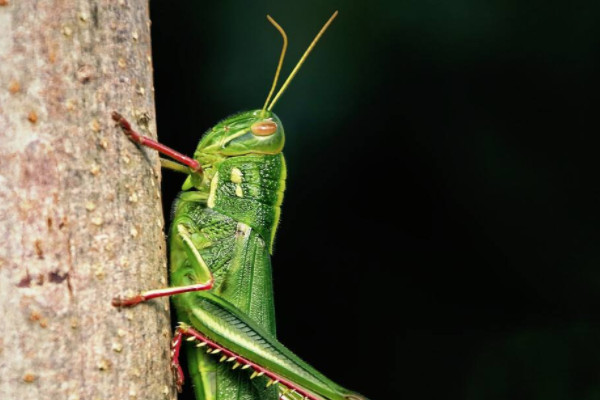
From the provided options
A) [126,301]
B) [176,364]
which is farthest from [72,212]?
[176,364]

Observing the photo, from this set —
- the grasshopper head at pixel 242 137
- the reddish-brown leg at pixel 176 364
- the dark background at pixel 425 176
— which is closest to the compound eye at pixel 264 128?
the grasshopper head at pixel 242 137

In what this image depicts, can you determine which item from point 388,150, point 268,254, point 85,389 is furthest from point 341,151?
point 85,389

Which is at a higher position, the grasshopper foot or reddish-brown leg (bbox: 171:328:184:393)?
the grasshopper foot

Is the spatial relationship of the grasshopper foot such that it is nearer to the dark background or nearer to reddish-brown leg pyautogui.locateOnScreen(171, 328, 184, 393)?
reddish-brown leg pyautogui.locateOnScreen(171, 328, 184, 393)

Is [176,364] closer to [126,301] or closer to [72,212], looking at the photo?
[126,301]

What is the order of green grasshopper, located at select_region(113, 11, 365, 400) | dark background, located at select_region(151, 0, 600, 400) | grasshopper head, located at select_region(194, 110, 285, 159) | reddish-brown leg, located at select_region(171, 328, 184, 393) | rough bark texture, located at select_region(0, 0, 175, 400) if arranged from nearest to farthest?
rough bark texture, located at select_region(0, 0, 175, 400) → reddish-brown leg, located at select_region(171, 328, 184, 393) → green grasshopper, located at select_region(113, 11, 365, 400) → grasshopper head, located at select_region(194, 110, 285, 159) → dark background, located at select_region(151, 0, 600, 400)

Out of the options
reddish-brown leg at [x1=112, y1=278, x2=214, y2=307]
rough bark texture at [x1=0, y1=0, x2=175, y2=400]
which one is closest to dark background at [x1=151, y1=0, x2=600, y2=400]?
reddish-brown leg at [x1=112, y1=278, x2=214, y2=307]

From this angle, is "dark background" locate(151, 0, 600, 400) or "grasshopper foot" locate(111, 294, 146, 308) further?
"dark background" locate(151, 0, 600, 400)
